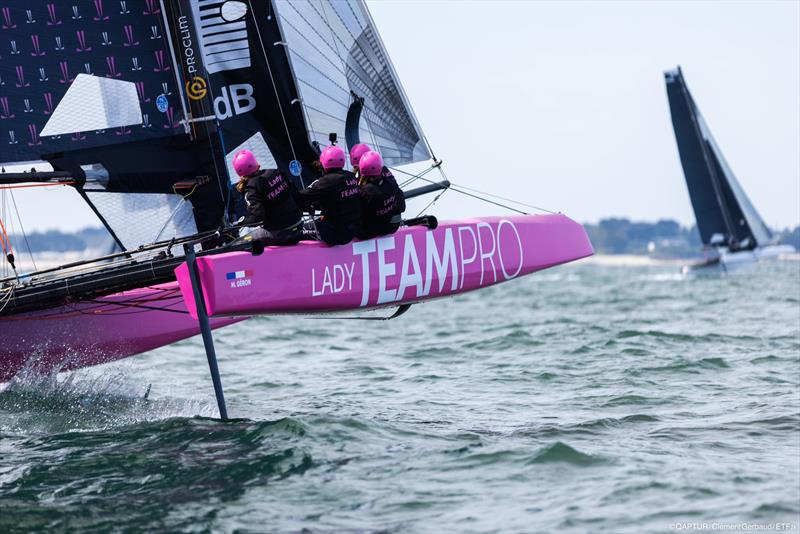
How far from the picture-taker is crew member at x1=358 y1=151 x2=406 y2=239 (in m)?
6.39

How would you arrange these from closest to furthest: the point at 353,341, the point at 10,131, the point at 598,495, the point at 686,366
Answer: the point at 598,495 → the point at 10,131 → the point at 686,366 → the point at 353,341

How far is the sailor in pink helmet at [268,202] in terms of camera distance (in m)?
5.98

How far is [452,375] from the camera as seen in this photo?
8398 millimetres

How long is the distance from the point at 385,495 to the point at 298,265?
6.34 ft

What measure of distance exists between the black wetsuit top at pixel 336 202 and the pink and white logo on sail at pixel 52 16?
7.18 ft

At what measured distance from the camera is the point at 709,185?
31656mm

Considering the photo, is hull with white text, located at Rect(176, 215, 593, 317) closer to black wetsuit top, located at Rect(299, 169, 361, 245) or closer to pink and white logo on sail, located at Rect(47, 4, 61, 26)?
black wetsuit top, located at Rect(299, 169, 361, 245)

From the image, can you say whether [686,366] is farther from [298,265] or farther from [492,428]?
[298,265]

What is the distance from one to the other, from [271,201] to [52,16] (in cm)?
223

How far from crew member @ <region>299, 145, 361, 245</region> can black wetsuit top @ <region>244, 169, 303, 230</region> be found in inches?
5.4

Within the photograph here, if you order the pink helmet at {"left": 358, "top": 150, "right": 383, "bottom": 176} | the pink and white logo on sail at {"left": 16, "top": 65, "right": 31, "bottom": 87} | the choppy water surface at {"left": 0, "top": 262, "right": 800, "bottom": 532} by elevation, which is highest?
the pink and white logo on sail at {"left": 16, "top": 65, "right": 31, "bottom": 87}

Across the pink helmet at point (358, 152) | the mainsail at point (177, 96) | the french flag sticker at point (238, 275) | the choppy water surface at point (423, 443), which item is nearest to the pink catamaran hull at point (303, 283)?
the french flag sticker at point (238, 275)

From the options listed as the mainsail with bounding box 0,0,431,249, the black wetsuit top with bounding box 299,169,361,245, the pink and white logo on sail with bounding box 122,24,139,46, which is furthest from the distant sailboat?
the black wetsuit top with bounding box 299,169,361,245

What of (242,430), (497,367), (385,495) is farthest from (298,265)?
(497,367)
